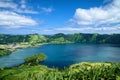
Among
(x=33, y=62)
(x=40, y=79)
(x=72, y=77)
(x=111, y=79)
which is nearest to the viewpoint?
(x=40, y=79)

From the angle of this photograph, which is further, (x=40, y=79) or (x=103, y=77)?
(x=103, y=77)

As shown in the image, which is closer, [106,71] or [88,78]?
[88,78]

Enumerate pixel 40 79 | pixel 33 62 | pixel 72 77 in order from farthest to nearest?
pixel 33 62 → pixel 72 77 → pixel 40 79

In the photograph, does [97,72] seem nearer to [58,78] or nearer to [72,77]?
[72,77]

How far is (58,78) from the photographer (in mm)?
17406

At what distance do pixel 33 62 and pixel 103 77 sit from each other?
160 metres

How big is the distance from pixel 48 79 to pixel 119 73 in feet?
19.9

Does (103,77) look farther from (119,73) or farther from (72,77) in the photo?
(72,77)

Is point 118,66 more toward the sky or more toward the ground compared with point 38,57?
more toward the sky

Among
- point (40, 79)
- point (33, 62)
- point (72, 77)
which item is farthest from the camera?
point (33, 62)

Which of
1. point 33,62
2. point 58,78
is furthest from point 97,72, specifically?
point 33,62

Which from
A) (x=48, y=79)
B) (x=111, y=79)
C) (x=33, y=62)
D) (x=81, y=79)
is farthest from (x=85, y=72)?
(x=33, y=62)

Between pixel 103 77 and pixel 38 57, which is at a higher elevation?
pixel 103 77

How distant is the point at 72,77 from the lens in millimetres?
18281
